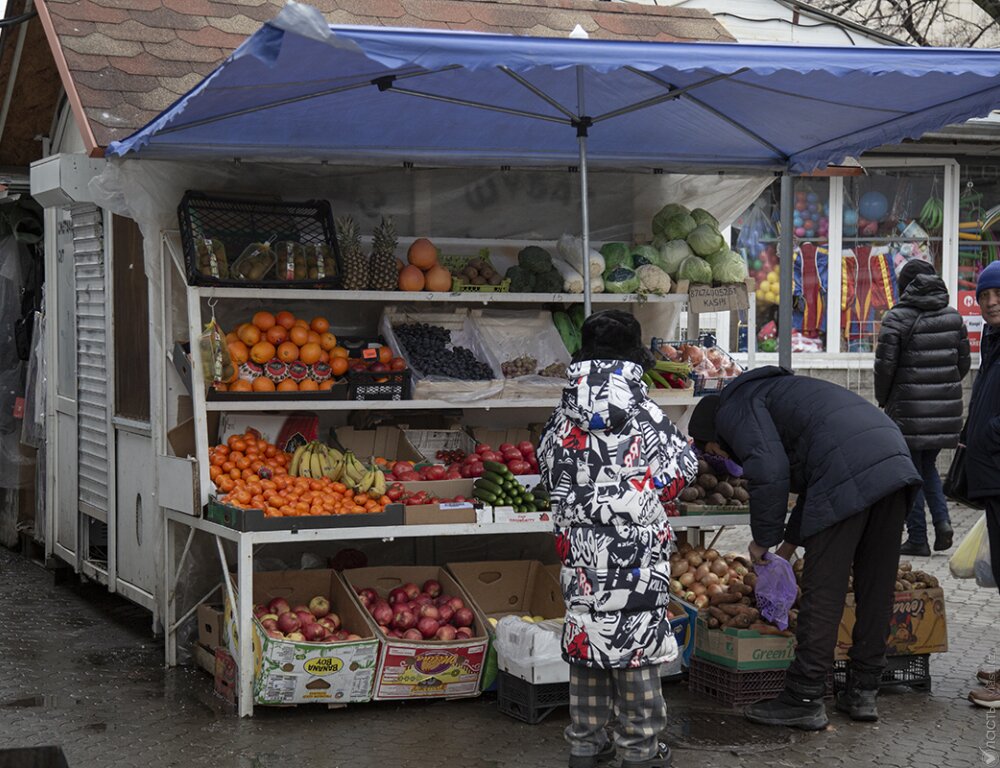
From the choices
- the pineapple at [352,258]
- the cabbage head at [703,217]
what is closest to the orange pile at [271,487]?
the pineapple at [352,258]

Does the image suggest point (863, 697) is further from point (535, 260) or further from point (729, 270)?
point (535, 260)

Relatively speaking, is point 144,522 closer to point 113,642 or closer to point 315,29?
point 113,642

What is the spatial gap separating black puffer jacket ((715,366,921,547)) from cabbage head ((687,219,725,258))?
5.98ft

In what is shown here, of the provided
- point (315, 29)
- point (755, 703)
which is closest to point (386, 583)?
point (755, 703)

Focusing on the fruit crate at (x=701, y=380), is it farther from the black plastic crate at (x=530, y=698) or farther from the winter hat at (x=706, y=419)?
the black plastic crate at (x=530, y=698)

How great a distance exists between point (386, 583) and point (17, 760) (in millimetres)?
2096

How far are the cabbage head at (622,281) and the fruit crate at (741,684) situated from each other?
215cm

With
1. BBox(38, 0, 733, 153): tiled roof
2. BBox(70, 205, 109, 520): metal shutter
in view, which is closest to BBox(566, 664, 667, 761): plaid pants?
BBox(38, 0, 733, 153): tiled roof

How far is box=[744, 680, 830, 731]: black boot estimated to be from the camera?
6004 mm

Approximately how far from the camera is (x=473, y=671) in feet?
21.2

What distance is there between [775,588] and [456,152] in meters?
2.84

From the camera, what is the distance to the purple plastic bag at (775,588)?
628 cm

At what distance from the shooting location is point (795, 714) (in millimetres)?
6023

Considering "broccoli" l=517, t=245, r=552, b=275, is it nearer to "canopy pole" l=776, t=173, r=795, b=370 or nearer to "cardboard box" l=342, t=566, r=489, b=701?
"canopy pole" l=776, t=173, r=795, b=370
